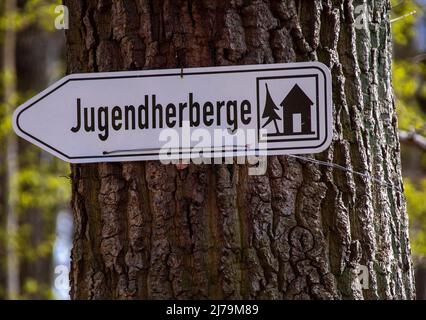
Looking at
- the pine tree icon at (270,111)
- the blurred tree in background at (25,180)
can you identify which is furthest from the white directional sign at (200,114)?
the blurred tree in background at (25,180)

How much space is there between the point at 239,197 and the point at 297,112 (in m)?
0.27

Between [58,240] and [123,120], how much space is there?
A: 33.2ft

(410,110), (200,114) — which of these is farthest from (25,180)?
(200,114)

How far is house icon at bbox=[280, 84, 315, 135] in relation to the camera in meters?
1.90

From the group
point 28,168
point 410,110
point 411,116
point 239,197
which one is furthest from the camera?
point 28,168

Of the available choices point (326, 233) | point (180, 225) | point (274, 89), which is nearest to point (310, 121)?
point (274, 89)

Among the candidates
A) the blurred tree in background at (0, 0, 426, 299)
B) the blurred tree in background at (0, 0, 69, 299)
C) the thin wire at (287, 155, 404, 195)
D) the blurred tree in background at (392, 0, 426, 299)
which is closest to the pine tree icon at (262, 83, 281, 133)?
the thin wire at (287, 155, 404, 195)

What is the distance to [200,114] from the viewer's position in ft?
6.31

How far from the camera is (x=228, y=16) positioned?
191cm

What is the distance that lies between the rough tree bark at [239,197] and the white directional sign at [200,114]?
0.04 m

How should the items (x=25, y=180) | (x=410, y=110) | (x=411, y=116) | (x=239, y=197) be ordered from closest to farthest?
1. (x=239, y=197)
2. (x=411, y=116)
3. (x=410, y=110)
4. (x=25, y=180)

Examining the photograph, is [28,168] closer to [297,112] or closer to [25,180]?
[25,180]

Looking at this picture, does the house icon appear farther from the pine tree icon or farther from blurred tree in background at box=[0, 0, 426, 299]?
blurred tree in background at box=[0, 0, 426, 299]

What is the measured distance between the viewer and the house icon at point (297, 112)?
190 centimetres
